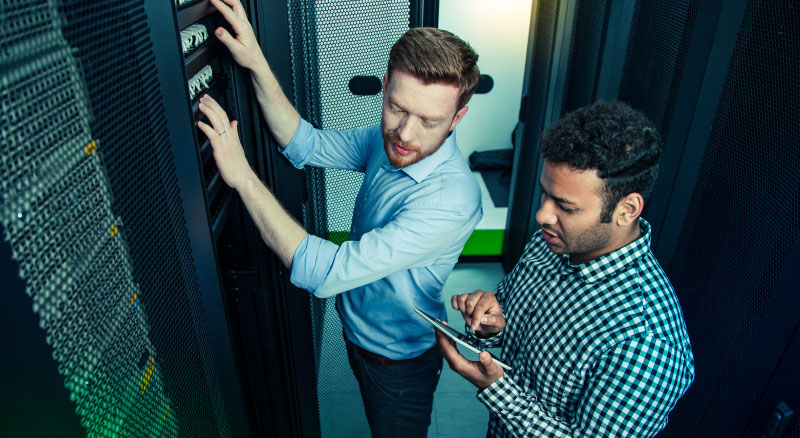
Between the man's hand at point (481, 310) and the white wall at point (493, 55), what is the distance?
8.13 feet

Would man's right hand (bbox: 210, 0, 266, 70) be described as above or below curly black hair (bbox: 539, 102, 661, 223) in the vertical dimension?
above

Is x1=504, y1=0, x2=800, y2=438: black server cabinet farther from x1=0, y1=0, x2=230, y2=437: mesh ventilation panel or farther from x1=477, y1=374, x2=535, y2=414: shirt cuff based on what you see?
x1=0, y1=0, x2=230, y2=437: mesh ventilation panel

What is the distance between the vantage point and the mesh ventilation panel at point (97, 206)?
0.35m

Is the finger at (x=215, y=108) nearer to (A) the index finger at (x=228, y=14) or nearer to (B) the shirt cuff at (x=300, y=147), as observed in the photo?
(A) the index finger at (x=228, y=14)

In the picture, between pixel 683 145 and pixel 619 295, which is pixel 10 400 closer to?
pixel 619 295

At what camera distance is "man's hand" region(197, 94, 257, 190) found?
3.21ft

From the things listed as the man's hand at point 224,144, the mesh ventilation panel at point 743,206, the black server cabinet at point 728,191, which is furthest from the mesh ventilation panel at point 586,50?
the man's hand at point 224,144

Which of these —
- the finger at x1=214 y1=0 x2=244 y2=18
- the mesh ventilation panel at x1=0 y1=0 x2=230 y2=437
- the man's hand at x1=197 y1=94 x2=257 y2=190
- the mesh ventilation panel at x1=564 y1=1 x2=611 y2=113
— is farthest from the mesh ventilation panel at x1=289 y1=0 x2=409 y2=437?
the mesh ventilation panel at x1=564 y1=1 x2=611 y2=113

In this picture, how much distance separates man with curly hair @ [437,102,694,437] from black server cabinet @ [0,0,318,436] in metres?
0.71

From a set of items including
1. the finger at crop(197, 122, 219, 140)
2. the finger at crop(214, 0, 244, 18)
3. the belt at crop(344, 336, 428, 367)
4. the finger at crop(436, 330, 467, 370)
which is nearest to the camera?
the finger at crop(197, 122, 219, 140)

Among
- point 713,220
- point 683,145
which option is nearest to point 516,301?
point 713,220

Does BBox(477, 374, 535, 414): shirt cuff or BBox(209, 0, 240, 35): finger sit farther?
BBox(477, 374, 535, 414): shirt cuff

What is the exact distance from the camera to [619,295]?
1095 millimetres

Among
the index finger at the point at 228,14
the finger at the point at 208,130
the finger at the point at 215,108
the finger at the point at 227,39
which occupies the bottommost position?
the finger at the point at 208,130
